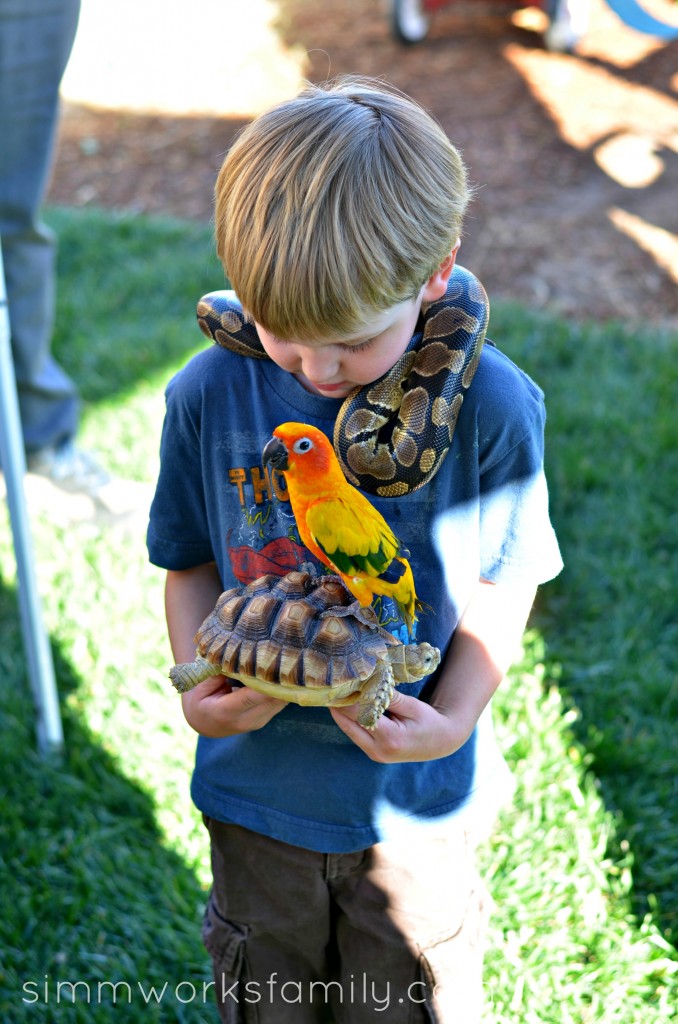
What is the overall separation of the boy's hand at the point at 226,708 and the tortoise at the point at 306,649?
11cm

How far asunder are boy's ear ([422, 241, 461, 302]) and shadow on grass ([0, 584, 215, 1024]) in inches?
86.6

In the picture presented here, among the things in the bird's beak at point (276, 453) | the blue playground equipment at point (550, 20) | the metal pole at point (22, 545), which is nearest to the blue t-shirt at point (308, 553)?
the bird's beak at point (276, 453)

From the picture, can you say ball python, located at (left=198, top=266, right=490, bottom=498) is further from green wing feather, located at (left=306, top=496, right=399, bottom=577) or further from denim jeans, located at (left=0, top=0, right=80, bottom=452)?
denim jeans, located at (left=0, top=0, right=80, bottom=452)

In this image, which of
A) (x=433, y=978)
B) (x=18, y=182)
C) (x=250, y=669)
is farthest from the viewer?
(x=18, y=182)

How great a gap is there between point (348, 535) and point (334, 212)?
0.57 meters

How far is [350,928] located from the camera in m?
2.16

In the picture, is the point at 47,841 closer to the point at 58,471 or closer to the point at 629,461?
the point at 58,471

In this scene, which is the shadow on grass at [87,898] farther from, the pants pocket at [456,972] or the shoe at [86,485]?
the shoe at [86,485]

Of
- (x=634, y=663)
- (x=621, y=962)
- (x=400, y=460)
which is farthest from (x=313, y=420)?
(x=634, y=663)

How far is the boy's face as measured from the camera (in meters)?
1.69

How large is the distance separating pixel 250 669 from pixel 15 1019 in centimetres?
187

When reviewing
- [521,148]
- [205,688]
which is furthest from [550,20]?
[205,688]

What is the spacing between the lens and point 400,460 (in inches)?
73.3

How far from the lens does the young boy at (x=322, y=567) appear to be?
1627 mm
